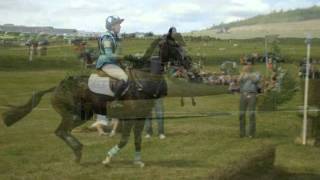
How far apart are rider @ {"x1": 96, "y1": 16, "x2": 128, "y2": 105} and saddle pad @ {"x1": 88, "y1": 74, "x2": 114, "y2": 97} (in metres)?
0.10

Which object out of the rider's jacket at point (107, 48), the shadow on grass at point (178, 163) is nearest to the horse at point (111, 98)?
the rider's jacket at point (107, 48)

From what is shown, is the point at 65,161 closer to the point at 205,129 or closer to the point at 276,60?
the point at 205,129

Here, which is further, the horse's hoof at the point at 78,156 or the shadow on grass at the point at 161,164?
the shadow on grass at the point at 161,164

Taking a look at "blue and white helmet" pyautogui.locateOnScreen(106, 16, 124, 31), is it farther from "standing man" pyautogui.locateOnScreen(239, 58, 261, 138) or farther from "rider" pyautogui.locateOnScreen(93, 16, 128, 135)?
"standing man" pyautogui.locateOnScreen(239, 58, 261, 138)

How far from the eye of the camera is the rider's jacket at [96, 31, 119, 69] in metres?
6.79

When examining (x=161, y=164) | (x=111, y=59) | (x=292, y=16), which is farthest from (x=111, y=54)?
(x=292, y=16)

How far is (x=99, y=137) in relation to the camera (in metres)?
11.1

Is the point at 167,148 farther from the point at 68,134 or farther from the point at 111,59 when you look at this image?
the point at 111,59

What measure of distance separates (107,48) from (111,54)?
0.32ft

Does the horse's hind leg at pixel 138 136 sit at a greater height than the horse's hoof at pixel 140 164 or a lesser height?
greater

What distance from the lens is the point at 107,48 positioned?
6.83 meters

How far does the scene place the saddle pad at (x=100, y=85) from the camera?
7258 millimetres

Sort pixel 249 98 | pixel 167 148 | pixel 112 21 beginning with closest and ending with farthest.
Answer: pixel 112 21 → pixel 167 148 → pixel 249 98

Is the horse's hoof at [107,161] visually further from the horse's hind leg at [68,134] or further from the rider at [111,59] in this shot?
the rider at [111,59]
